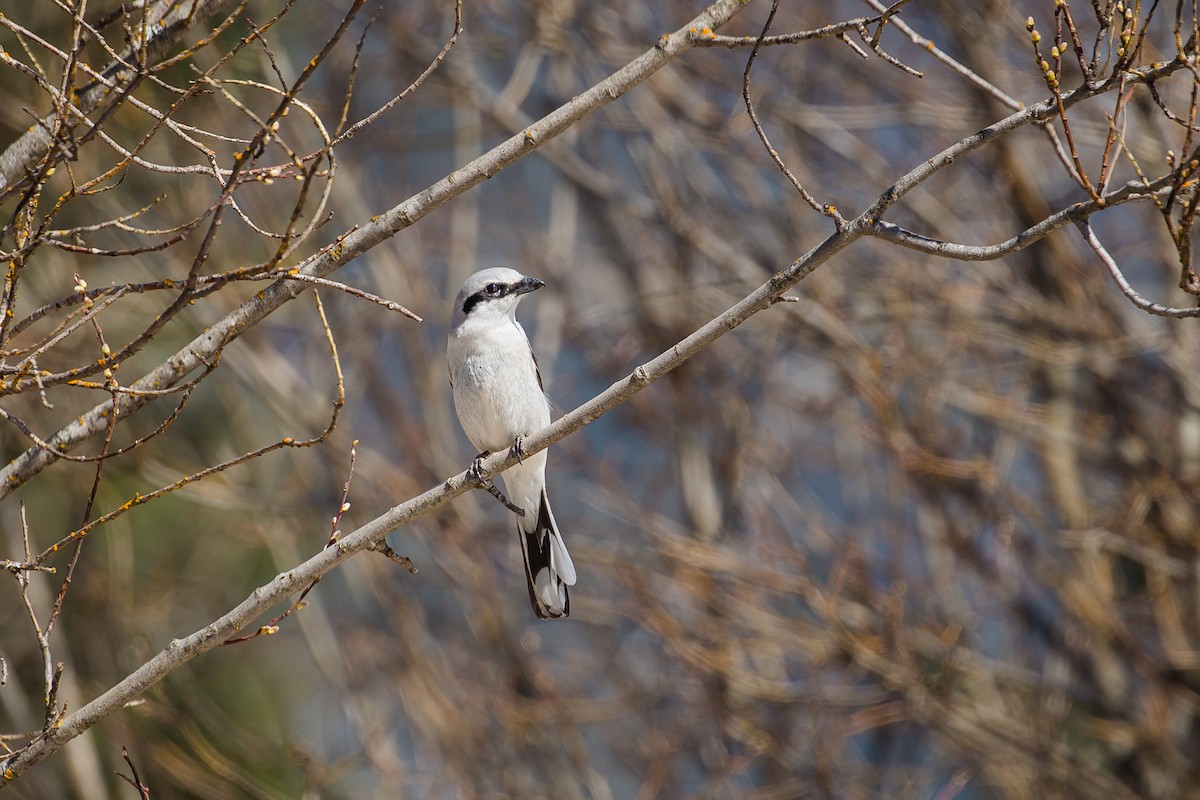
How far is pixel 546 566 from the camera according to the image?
5.28m

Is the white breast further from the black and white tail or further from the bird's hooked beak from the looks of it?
the black and white tail

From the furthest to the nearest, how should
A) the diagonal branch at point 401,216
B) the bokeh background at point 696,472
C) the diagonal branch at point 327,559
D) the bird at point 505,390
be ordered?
the bokeh background at point 696,472 < the bird at point 505,390 < the diagonal branch at point 401,216 < the diagonal branch at point 327,559

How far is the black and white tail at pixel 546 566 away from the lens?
5141 millimetres

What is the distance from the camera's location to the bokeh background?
6910mm

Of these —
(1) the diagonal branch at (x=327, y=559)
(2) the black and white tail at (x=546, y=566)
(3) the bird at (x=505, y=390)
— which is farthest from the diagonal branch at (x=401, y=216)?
(2) the black and white tail at (x=546, y=566)

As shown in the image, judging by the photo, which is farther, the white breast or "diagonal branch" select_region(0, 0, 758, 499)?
the white breast

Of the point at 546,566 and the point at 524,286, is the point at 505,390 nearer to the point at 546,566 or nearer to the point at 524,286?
the point at 524,286

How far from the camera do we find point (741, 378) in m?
8.90

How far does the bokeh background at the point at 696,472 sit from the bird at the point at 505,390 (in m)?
1.66

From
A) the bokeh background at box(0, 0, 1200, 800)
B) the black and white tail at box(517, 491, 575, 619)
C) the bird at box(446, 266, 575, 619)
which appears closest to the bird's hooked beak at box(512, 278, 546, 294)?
the bird at box(446, 266, 575, 619)

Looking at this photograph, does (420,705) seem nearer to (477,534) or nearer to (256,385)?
(477,534)

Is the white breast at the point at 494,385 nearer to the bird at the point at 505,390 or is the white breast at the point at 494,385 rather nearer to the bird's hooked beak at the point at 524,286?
the bird at the point at 505,390

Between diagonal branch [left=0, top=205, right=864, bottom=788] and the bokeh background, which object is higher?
the bokeh background

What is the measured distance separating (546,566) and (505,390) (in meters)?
0.81
